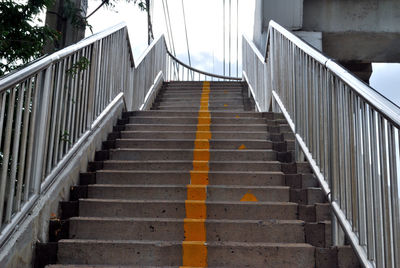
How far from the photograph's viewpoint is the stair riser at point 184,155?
3898 mm

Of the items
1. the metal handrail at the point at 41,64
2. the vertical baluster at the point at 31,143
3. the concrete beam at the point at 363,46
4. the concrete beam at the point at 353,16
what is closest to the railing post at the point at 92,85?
the metal handrail at the point at 41,64

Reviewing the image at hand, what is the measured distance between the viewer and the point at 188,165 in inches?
146

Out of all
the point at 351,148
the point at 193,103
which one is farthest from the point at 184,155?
the point at 193,103

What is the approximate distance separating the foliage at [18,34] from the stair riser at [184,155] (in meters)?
1.15

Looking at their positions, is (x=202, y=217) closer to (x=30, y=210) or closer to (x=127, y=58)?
(x=30, y=210)

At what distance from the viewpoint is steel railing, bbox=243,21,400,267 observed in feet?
5.86

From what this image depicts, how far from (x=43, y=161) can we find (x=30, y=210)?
12.9 inches

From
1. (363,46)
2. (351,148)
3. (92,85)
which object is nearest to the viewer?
(351,148)

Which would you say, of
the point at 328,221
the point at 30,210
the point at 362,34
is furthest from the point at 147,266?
the point at 362,34

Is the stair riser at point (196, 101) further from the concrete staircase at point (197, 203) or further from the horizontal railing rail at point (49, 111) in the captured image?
the concrete staircase at point (197, 203)

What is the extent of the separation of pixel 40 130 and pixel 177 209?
1084 millimetres

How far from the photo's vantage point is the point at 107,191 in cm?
330

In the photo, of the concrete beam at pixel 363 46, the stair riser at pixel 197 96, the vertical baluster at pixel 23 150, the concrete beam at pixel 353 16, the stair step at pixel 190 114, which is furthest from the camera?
the stair riser at pixel 197 96

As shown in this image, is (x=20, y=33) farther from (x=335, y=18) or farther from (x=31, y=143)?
(x=335, y=18)
